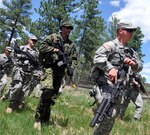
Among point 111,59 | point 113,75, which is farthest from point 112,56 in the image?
point 113,75

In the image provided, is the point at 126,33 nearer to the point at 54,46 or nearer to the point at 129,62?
the point at 129,62

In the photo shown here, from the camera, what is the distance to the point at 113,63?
7.01 metres

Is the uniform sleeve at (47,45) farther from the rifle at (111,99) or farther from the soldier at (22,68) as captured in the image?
the soldier at (22,68)

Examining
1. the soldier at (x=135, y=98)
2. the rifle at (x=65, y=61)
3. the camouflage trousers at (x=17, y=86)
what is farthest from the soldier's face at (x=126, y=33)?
the soldier at (x=135, y=98)

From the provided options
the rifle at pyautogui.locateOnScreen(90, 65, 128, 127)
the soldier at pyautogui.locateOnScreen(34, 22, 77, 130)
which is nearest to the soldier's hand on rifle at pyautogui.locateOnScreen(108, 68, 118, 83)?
the rifle at pyautogui.locateOnScreen(90, 65, 128, 127)

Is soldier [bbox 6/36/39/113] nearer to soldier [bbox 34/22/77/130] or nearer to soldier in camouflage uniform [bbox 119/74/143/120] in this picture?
soldier [bbox 34/22/77/130]

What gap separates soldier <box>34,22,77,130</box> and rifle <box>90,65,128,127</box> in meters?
1.97

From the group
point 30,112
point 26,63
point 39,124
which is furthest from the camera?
point 26,63

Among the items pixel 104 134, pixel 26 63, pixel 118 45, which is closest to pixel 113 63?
pixel 118 45

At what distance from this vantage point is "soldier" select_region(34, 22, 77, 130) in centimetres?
840

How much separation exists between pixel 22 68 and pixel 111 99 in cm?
490

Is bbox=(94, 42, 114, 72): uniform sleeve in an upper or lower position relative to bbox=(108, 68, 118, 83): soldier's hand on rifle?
upper

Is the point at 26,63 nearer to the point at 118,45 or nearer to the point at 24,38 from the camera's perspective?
the point at 118,45

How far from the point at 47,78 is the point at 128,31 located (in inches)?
87.2
